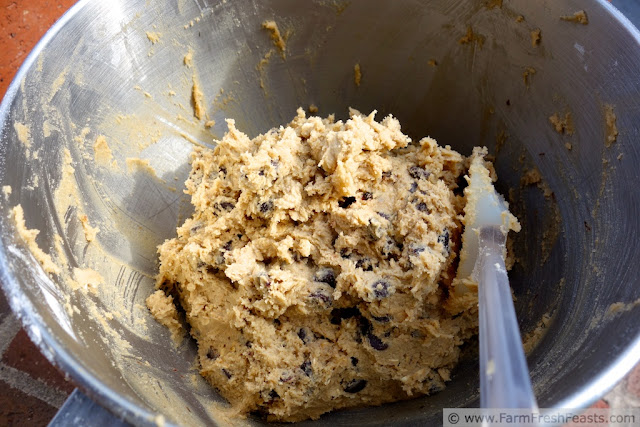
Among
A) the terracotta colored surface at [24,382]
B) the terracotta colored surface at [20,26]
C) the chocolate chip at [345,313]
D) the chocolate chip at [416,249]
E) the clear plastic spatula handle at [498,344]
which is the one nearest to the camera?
the clear plastic spatula handle at [498,344]

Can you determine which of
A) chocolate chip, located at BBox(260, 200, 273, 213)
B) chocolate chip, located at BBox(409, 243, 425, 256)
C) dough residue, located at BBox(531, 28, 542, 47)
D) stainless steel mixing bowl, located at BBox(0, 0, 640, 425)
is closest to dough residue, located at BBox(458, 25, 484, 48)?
stainless steel mixing bowl, located at BBox(0, 0, 640, 425)

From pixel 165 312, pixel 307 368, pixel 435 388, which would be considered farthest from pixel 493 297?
pixel 165 312

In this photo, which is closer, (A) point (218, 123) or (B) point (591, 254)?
(B) point (591, 254)

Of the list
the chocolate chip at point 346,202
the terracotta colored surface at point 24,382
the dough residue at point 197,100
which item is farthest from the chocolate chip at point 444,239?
the terracotta colored surface at point 24,382

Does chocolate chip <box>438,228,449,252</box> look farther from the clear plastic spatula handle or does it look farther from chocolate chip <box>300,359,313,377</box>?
chocolate chip <box>300,359,313,377</box>

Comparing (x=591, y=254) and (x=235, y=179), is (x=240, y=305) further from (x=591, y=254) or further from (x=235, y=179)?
(x=591, y=254)

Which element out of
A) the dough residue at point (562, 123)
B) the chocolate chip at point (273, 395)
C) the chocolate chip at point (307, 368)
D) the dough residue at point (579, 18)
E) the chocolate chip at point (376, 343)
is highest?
the dough residue at point (579, 18)

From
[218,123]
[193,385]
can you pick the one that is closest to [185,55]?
[218,123]

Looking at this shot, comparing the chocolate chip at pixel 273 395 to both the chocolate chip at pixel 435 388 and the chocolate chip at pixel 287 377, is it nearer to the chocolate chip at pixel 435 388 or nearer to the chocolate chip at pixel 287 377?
the chocolate chip at pixel 287 377
